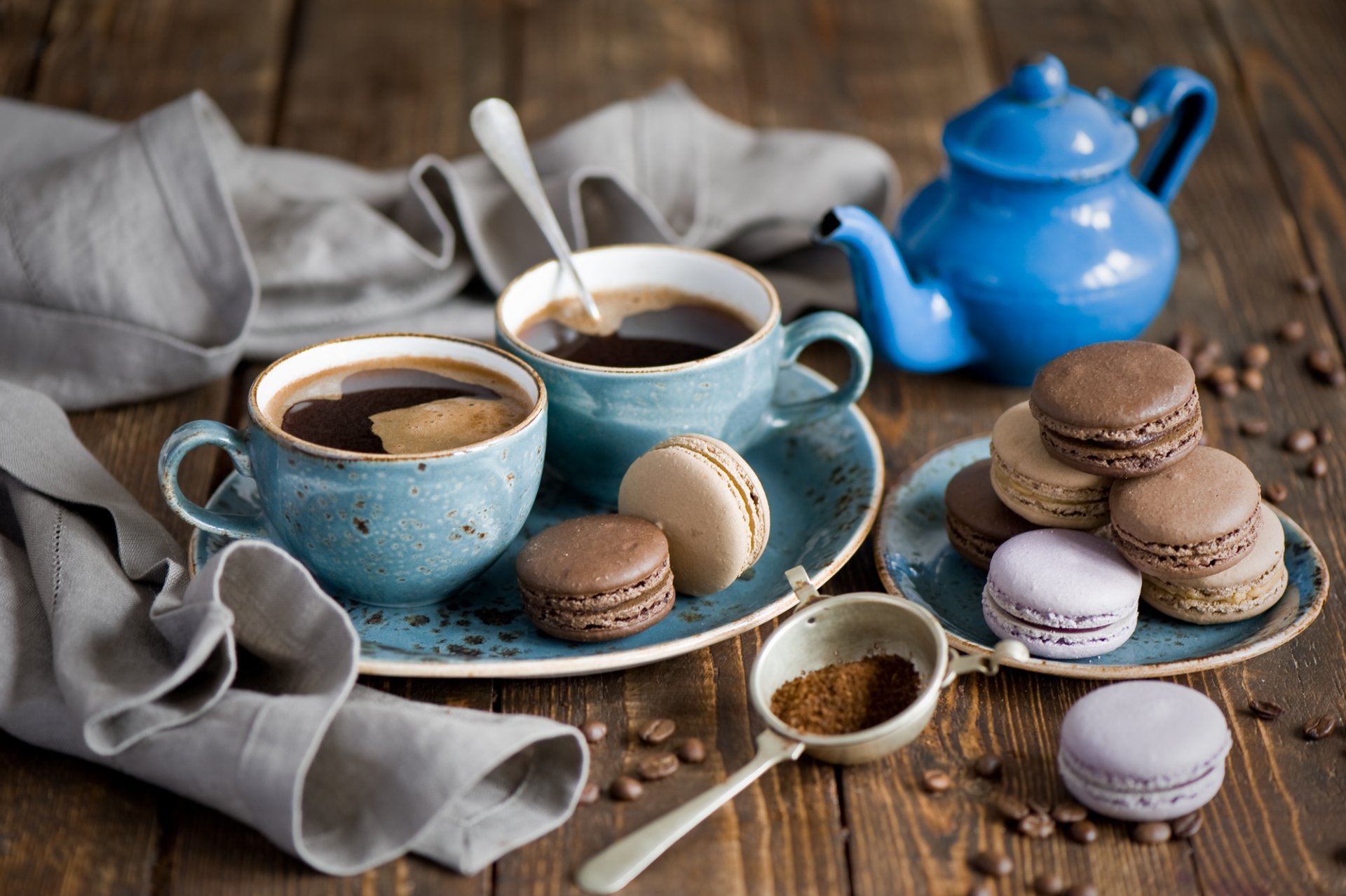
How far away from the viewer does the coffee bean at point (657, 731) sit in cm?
135

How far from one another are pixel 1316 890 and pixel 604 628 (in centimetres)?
71

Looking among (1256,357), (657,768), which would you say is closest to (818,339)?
(657,768)

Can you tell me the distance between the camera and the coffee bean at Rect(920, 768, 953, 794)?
50.7 inches

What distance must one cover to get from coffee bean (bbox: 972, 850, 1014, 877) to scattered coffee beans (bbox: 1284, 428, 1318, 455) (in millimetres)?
920

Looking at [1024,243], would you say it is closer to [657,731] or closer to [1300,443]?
[1300,443]

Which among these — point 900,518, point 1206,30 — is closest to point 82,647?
point 900,518

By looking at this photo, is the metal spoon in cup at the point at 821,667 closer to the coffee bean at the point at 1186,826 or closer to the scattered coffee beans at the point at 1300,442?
the coffee bean at the point at 1186,826

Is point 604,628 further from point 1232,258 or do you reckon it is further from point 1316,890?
point 1232,258

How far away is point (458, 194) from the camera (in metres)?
2.08

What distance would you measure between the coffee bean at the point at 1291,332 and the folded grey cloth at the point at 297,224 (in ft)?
2.20

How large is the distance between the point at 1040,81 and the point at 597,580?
95 cm

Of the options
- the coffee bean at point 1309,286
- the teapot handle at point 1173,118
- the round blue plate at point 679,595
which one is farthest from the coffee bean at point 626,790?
the coffee bean at point 1309,286

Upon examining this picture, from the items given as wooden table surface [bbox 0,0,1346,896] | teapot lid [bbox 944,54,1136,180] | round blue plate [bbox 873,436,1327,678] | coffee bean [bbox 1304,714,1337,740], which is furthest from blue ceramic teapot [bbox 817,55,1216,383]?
coffee bean [bbox 1304,714,1337,740]

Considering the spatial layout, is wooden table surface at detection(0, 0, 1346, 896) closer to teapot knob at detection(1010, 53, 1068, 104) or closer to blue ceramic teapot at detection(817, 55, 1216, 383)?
blue ceramic teapot at detection(817, 55, 1216, 383)
